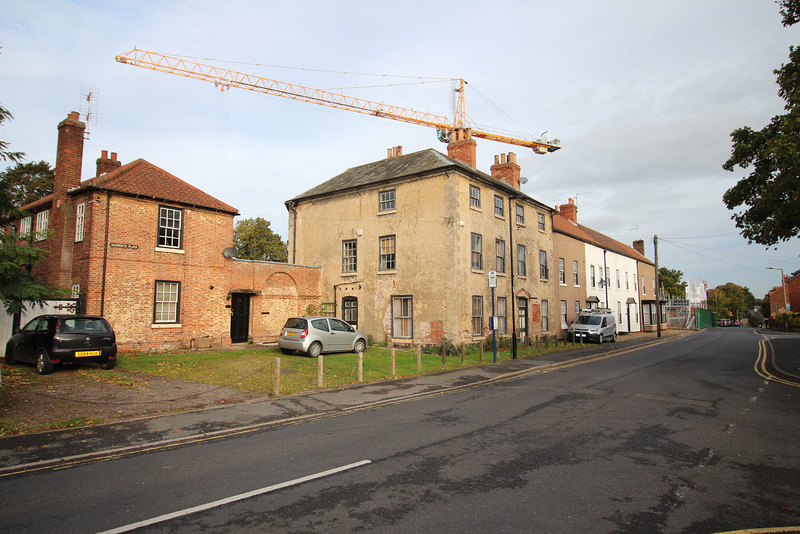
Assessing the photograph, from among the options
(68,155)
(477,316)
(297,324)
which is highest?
(68,155)

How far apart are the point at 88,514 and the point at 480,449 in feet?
16.3

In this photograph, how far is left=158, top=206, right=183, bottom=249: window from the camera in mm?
18891

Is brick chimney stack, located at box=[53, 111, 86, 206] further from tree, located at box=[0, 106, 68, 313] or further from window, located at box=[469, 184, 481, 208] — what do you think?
window, located at box=[469, 184, 481, 208]

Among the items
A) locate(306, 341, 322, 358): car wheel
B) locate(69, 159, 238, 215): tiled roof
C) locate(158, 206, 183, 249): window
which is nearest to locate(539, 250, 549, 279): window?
locate(306, 341, 322, 358): car wheel

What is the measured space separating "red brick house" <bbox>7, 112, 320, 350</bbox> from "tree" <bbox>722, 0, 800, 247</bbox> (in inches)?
808

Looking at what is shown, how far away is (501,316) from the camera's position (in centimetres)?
2538

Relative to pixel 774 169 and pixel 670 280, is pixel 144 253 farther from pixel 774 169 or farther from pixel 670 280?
pixel 670 280

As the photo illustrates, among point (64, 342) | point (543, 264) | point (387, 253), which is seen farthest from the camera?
point (543, 264)

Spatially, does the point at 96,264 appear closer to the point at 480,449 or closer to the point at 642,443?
the point at 480,449

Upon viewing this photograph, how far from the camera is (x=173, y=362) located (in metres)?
15.4

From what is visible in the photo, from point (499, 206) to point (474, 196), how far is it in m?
3.08

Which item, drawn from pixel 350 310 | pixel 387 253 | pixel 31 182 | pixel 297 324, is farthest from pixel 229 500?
pixel 31 182

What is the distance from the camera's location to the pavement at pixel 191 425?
21.9ft

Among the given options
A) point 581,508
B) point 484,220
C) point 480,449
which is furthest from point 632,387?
point 484,220
